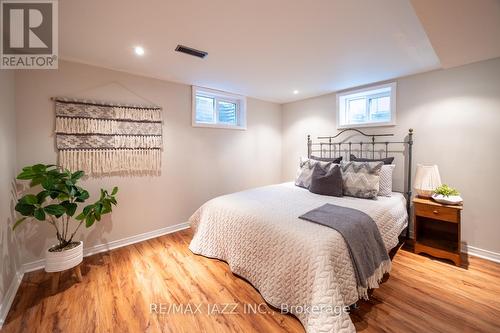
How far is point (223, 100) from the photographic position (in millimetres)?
3783

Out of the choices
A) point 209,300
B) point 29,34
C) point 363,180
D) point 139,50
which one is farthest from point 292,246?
point 29,34

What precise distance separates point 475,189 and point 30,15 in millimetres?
4535

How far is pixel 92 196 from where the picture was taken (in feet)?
8.24

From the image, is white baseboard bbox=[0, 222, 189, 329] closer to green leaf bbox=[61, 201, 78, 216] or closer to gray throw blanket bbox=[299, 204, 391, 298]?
green leaf bbox=[61, 201, 78, 216]

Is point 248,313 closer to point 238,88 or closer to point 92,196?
point 92,196

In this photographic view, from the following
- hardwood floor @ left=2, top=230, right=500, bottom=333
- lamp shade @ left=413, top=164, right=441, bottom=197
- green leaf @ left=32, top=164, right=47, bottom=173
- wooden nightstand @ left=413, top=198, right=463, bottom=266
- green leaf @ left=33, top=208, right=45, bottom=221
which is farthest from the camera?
lamp shade @ left=413, top=164, right=441, bottom=197

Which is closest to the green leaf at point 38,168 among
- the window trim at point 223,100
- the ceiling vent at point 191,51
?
the ceiling vent at point 191,51

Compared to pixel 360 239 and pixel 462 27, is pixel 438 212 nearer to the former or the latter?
pixel 360 239

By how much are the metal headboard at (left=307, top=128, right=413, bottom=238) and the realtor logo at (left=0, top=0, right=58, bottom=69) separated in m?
3.66

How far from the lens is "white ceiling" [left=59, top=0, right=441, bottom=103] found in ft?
4.93

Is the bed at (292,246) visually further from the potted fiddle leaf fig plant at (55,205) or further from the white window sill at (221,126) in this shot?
the white window sill at (221,126)

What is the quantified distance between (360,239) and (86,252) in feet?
9.77

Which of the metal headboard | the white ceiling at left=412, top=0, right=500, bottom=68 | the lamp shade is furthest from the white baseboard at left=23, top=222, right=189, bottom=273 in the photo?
the white ceiling at left=412, top=0, right=500, bottom=68

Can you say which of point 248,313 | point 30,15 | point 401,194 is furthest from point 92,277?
point 401,194
